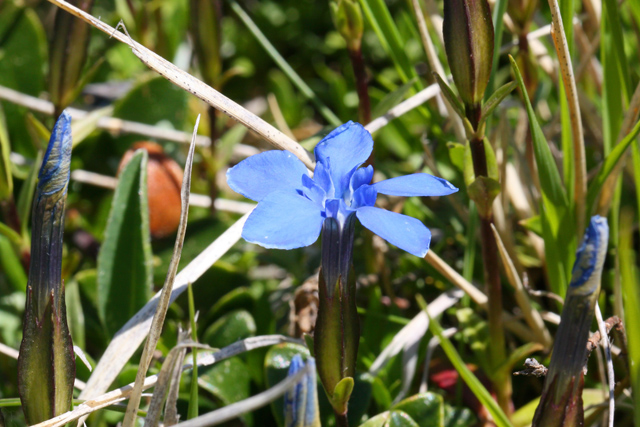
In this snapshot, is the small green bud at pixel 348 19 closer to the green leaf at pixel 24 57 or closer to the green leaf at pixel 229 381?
the green leaf at pixel 229 381

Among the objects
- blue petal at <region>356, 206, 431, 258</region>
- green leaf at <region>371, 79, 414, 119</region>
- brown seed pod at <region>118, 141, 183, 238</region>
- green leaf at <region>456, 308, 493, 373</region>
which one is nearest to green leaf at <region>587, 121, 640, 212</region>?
green leaf at <region>456, 308, 493, 373</region>

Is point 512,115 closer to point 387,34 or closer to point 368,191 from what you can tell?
point 387,34

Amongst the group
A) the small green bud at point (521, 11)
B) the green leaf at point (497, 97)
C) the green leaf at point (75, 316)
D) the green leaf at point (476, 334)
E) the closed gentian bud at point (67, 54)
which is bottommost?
the green leaf at point (476, 334)

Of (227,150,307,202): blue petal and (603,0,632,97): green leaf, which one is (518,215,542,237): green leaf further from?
(227,150,307,202): blue petal

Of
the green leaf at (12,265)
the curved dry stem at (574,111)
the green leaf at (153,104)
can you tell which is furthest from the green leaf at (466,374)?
the green leaf at (153,104)

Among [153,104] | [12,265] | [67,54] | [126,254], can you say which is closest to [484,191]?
[126,254]

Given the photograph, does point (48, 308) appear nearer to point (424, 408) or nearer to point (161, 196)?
point (424, 408)
